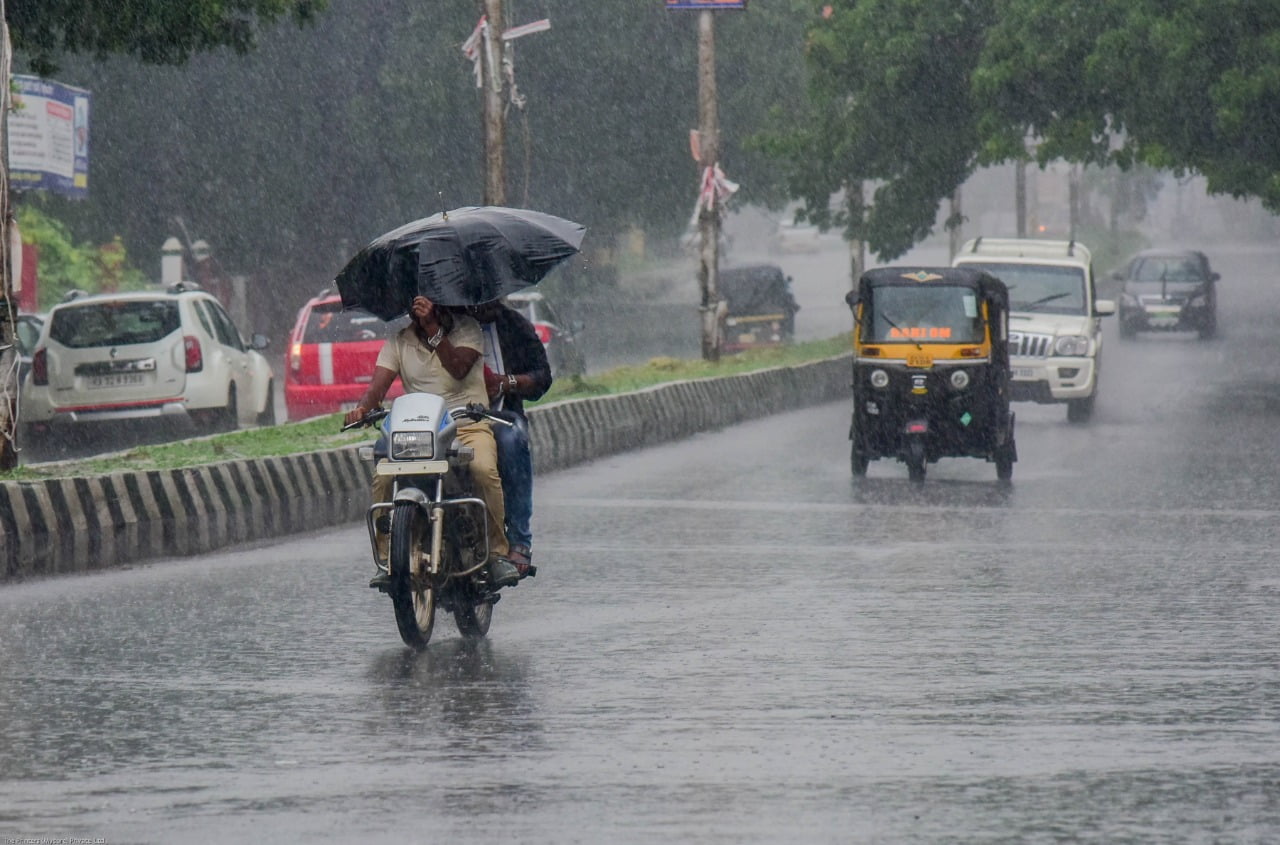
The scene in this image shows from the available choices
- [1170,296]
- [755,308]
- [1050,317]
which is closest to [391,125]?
[755,308]

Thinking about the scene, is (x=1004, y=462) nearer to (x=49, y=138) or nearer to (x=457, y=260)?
(x=457, y=260)

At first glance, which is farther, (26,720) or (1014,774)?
(26,720)

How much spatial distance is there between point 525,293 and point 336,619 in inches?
734

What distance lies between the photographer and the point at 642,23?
5325cm

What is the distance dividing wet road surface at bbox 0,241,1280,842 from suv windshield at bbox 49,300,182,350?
289 inches

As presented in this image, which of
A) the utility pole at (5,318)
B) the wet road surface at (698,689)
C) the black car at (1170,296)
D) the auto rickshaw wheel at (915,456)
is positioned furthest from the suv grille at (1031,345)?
the black car at (1170,296)

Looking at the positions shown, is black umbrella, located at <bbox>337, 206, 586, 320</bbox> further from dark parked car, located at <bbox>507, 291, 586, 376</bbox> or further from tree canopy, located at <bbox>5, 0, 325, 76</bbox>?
dark parked car, located at <bbox>507, 291, 586, 376</bbox>

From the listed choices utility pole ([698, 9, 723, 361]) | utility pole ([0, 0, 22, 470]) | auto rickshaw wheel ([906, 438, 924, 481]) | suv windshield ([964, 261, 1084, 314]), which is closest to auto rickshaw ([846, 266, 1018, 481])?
auto rickshaw wheel ([906, 438, 924, 481])

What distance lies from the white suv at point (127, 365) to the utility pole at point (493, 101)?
4.87 metres

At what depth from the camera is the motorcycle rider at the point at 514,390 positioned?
1059 centimetres

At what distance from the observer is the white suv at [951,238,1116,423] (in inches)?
1075

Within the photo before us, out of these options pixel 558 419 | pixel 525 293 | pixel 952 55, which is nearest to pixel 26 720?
pixel 558 419

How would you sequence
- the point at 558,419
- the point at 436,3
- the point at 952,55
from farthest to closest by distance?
the point at 436,3 → the point at 952,55 → the point at 558,419

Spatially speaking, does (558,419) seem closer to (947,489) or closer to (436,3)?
(947,489)
